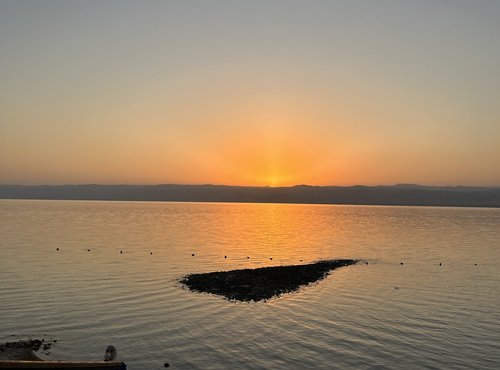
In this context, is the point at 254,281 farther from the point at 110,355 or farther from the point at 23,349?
the point at 110,355

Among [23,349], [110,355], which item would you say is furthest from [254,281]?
[110,355]

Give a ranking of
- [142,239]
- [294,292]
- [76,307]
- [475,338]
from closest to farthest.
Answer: [475,338]
[76,307]
[294,292]
[142,239]

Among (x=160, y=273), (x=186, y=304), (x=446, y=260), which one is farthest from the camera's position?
(x=446, y=260)

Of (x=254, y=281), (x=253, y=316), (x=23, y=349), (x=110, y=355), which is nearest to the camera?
(x=110, y=355)

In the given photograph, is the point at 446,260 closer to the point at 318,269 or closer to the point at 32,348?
the point at 318,269

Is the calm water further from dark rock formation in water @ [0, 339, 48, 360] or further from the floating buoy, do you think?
the floating buoy

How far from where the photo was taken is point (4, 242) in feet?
291

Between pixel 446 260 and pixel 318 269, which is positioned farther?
pixel 446 260

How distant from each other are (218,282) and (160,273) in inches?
425

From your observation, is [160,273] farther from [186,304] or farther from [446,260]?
[446,260]

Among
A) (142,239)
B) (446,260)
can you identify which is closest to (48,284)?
(142,239)

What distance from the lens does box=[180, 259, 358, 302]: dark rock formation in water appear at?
1786 inches

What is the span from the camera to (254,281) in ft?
169

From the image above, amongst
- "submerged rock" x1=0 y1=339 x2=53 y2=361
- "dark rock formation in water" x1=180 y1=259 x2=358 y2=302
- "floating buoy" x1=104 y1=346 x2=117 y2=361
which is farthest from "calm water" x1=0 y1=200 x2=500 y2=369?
"floating buoy" x1=104 y1=346 x2=117 y2=361
